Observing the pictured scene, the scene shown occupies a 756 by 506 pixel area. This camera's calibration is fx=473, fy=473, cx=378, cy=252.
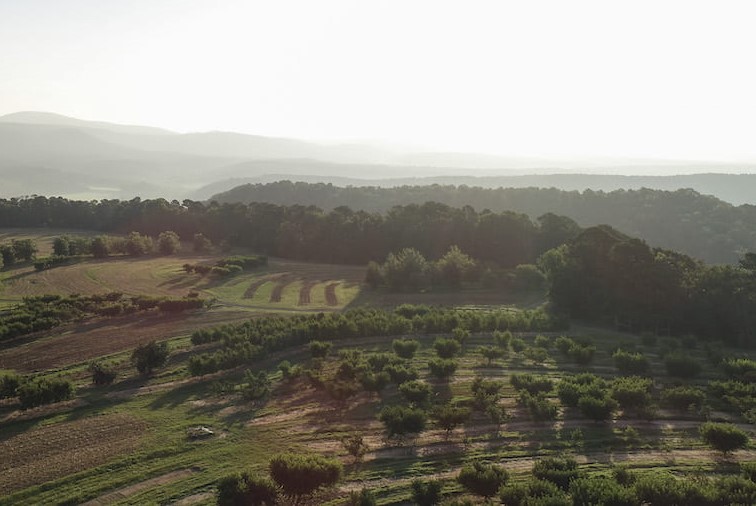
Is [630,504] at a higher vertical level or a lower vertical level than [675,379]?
higher

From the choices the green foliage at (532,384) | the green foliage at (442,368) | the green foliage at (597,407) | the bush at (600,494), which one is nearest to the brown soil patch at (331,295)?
the green foliage at (442,368)

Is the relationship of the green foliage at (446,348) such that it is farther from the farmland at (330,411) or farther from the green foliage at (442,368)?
the green foliage at (442,368)

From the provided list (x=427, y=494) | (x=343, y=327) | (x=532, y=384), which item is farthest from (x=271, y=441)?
(x=532, y=384)

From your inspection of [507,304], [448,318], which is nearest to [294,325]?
[448,318]

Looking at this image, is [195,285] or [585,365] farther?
[195,285]

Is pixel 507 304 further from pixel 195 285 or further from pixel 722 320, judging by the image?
pixel 195 285

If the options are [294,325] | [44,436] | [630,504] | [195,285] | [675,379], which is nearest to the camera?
[630,504]

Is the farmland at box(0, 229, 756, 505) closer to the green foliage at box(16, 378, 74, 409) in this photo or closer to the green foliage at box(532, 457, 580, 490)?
the green foliage at box(532, 457, 580, 490)

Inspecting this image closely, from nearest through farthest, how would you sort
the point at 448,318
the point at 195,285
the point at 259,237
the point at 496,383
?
the point at 496,383
the point at 448,318
the point at 195,285
the point at 259,237
